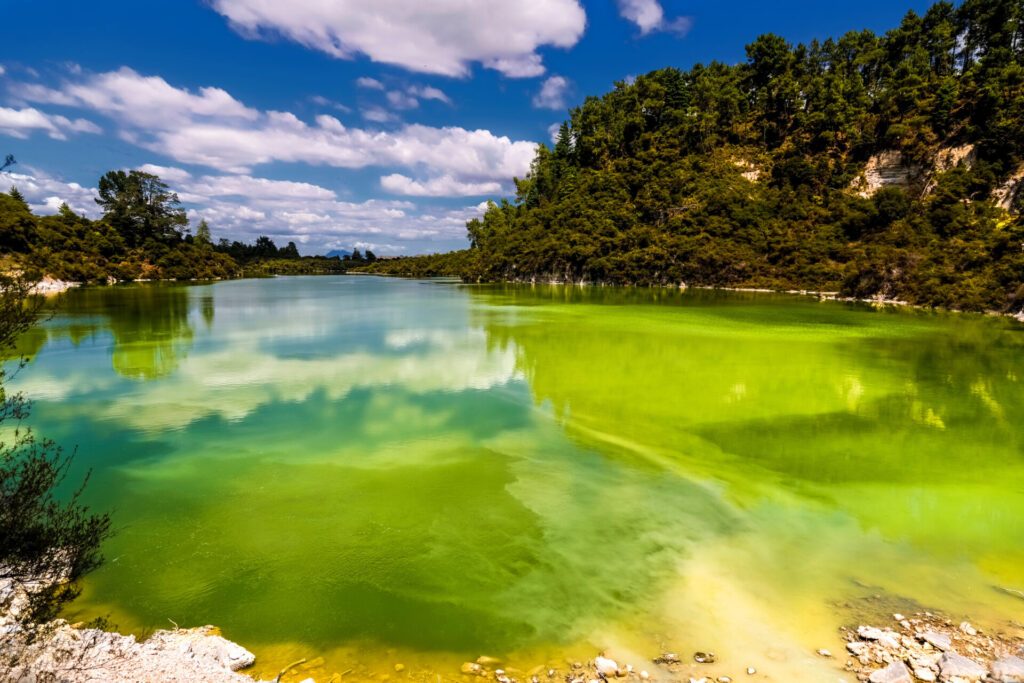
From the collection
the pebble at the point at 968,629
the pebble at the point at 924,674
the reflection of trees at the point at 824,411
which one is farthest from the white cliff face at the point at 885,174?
the pebble at the point at 924,674

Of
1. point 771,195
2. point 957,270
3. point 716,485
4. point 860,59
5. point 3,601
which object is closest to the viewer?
point 3,601

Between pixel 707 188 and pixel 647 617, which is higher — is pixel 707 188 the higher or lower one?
the higher one

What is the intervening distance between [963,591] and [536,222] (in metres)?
Result: 109

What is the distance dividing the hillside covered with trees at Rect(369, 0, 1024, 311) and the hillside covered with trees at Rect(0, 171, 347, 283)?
64264mm

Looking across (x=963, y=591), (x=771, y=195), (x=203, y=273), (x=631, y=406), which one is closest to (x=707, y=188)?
(x=771, y=195)

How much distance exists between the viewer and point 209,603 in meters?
6.27

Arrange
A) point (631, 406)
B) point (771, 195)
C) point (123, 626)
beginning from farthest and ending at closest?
point (771, 195) → point (631, 406) → point (123, 626)

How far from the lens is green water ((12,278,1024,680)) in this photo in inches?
236

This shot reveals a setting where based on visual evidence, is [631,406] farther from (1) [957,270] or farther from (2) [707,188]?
(2) [707,188]

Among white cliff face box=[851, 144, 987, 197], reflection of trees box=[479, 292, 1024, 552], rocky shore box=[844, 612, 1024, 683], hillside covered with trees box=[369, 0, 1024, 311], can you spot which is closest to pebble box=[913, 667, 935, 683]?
rocky shore box=[844, 612, 1024, 683]

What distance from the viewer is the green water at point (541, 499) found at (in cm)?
600

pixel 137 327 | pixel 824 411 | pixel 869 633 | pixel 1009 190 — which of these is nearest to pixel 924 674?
pixel 869 633

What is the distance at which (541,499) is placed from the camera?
9445mm

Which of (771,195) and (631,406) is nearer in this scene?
(631,406)
